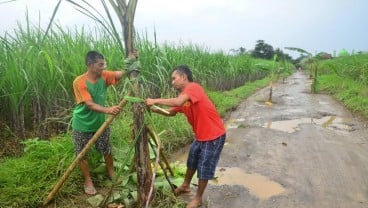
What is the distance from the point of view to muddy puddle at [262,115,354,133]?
6.92 meters

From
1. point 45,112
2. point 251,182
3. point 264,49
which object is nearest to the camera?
point 251,182

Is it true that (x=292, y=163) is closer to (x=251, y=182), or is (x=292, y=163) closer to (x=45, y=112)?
(x=251, y=182)

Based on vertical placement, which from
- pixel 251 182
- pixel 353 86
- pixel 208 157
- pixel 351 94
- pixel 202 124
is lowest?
pixel 251 182

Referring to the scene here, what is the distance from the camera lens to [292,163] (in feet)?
15.6

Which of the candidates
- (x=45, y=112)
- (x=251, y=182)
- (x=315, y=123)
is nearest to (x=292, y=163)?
(x=251, y=182)

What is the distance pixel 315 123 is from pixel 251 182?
3.73 metres

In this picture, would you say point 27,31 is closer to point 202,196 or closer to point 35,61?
point 35,61

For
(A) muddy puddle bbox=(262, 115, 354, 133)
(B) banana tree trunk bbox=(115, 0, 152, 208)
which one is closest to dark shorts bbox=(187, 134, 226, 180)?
(B) banana tree trunk bbox=(115, 0, 152, 208)

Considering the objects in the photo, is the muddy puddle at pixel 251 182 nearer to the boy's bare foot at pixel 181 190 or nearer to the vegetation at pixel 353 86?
the boy's bare foot at pixel 181 190

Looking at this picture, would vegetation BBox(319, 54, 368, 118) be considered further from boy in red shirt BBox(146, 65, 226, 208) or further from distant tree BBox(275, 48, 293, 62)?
boy in red shirt BBox(146, 65, 226, 208)

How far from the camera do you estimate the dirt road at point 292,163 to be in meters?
3.69

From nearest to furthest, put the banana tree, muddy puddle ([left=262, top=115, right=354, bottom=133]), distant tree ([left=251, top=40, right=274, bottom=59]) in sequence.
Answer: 1. the banana tree
2. muddy puddle ([left=262, top=115, right=354, bottom=133])
3. distant tree ([left=251, top=40, right=274, bottom=59])

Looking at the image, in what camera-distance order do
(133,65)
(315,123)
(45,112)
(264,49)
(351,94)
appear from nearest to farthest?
(133,65), (45,112), (315,123), (351,94), (264,49)

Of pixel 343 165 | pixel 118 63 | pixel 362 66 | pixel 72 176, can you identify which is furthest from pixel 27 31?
pixel 362 66
